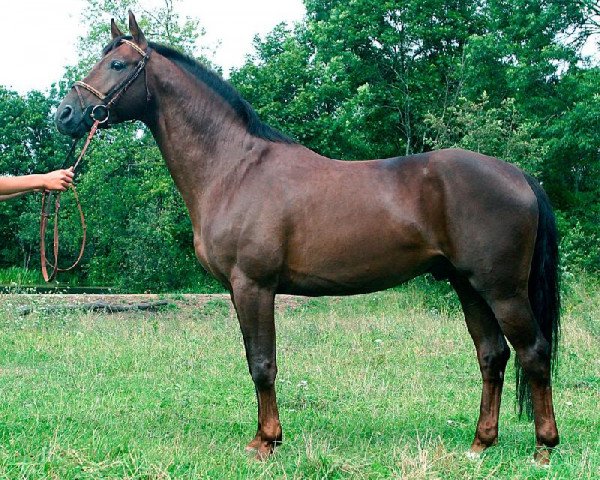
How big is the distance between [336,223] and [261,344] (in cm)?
93

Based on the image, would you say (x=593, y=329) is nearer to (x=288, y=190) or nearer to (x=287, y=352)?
(x=287, y=352)

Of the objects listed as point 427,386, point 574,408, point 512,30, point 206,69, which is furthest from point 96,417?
point 512,30

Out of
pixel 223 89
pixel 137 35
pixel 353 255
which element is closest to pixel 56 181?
pixel 137 35

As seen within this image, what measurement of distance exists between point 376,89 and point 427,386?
20412 millimetres

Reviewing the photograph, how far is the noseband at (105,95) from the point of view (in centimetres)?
458

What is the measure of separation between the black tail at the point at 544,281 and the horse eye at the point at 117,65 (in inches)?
113

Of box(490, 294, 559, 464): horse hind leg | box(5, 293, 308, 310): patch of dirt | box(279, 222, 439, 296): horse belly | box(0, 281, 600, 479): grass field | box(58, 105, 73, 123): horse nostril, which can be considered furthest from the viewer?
box(5, 293, 308, 310): patch of dirt

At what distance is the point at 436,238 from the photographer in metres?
4.37

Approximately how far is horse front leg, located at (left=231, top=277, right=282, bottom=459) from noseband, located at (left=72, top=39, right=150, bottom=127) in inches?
59.4

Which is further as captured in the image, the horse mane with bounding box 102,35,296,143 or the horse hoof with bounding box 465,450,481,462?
the horse mane with bounding box 102,35,296,143

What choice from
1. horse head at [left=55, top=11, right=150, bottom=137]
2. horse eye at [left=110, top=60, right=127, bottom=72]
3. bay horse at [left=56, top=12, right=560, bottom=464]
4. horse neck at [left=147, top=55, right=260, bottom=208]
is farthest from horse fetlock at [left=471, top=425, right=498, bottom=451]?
horse eye at [left=110, top=60, right=127, bottom=72]

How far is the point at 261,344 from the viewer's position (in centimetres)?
435

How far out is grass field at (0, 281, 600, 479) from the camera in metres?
3.86

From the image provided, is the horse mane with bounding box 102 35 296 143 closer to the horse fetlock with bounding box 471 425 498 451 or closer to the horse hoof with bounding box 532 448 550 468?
the horse fetlock with bounding box 471 425 498 451
